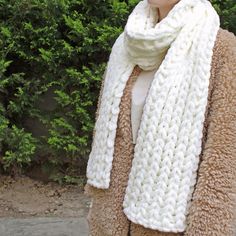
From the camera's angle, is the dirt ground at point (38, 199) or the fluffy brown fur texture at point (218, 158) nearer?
the fluffy brown fur texture at point (218, 158)

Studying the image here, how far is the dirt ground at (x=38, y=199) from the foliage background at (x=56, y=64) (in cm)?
Answer: 25

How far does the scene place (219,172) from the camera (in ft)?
5.95

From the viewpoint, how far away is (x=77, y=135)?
461 centimetres

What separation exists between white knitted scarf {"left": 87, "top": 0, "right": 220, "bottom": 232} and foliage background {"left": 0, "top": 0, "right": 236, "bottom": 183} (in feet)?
8.08

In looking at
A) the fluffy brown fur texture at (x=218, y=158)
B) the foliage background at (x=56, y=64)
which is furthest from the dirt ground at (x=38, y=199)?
the fluffy brown fur texture at (x=218, y=158)

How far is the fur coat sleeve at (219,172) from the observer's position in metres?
1.80

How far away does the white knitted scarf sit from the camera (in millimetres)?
Result: 1843

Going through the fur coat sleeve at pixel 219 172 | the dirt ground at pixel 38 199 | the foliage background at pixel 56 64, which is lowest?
the dirt ground at pixel 38 199

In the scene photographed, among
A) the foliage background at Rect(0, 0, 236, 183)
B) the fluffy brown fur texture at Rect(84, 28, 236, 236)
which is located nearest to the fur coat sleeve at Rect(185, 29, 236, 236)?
the fluffy brown fur texture at Rect(84, 28, 236, 236)

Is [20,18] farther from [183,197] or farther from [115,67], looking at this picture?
[183,197]

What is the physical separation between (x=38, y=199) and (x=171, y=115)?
9.96ft

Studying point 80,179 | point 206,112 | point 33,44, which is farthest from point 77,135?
point 206,112

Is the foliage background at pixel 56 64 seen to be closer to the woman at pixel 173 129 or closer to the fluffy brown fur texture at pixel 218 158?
the woman at pixel 173 129

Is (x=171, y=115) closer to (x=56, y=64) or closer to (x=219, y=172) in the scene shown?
(x=219, y=172)
